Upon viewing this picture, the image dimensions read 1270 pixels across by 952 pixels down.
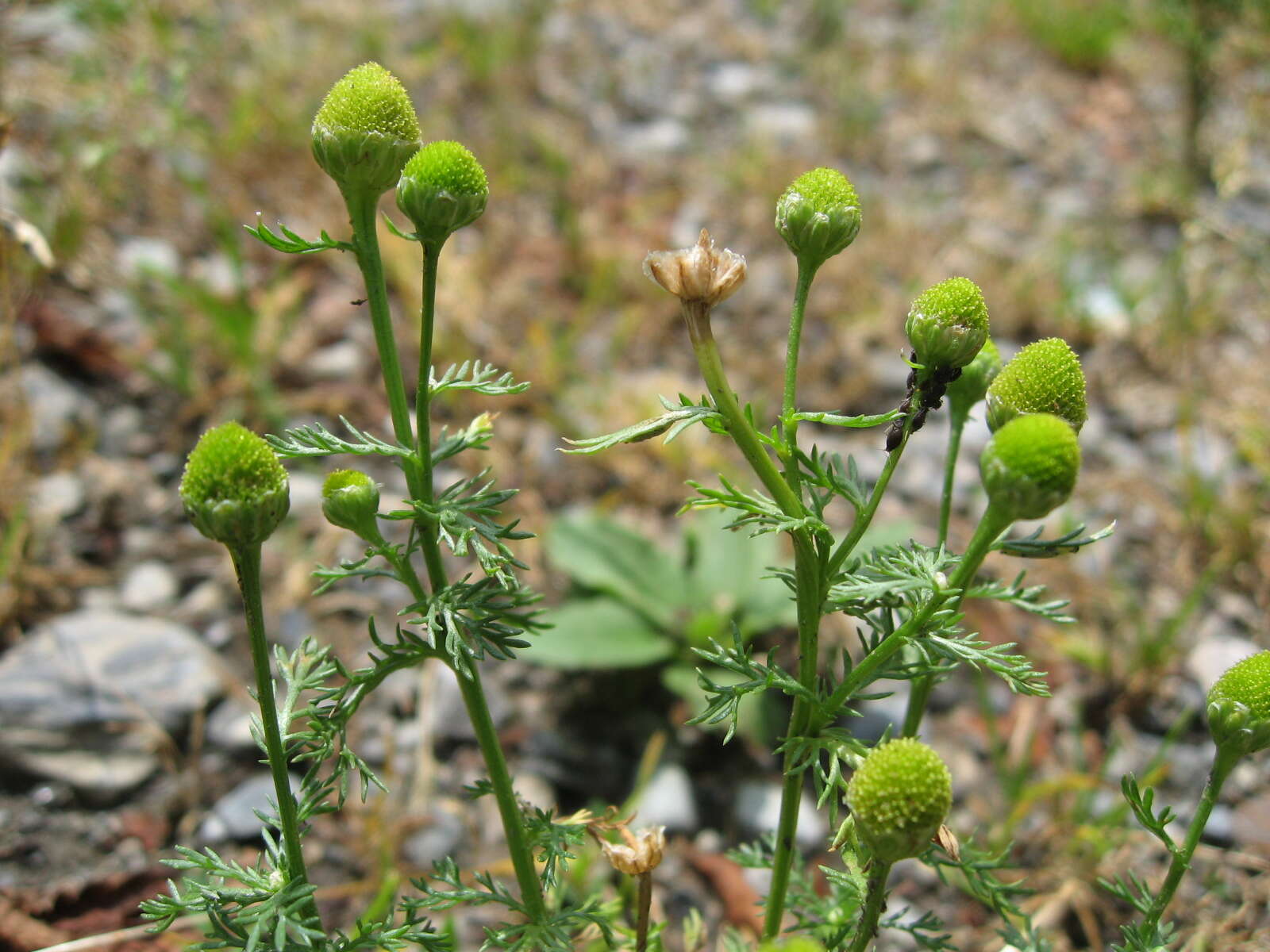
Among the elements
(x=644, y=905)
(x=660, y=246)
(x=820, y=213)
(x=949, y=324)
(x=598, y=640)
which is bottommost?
(x=644, y=905)

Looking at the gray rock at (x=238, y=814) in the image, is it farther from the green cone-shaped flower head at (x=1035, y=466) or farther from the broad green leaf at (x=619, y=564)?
the green cone-shaped flower head at (x=1035, y=466)

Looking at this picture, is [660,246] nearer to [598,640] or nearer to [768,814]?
[598,640]

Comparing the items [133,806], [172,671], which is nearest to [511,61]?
[172,671]

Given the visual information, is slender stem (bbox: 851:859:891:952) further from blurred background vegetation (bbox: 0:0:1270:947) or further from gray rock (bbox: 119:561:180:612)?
gray rock (bbox: 119:561:180:612)

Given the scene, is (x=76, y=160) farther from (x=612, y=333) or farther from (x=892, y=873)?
(x=892, y=873)

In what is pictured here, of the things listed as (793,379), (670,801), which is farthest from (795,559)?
(670,801)

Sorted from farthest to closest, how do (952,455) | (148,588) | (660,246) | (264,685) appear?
1. (660,246)
2. (148,588)
3. (952,455)
4. (264,685)
